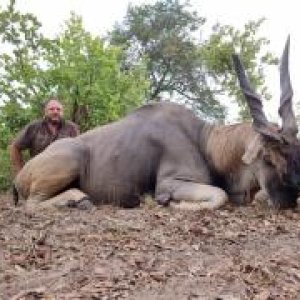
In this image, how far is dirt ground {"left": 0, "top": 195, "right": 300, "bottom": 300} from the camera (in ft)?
9.77

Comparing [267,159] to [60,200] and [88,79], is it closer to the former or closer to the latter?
[60,200]

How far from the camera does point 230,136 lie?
6422 millimetres

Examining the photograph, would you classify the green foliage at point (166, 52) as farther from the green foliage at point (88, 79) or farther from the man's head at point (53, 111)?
the man's head at point (53, 111)

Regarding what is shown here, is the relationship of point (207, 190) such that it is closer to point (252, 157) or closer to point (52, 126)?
point (252, 157)

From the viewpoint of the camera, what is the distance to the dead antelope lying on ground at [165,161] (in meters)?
6.00

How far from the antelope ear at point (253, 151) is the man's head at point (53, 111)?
235 cm

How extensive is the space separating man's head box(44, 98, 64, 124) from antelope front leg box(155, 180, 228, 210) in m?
1.76

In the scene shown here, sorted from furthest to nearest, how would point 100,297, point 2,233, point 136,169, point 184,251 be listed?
1. point 136,169
2. point 2,233
3. point 184,251
4. point 100,297

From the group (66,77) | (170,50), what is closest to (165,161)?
(66,77)

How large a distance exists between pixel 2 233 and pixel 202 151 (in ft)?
8.57

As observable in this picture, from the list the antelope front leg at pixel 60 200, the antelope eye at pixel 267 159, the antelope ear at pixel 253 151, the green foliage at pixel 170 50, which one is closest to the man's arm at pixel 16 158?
the antelope front leg at pixel 60 200

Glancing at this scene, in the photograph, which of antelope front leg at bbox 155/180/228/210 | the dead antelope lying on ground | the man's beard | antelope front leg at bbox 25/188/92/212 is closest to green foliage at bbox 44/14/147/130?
the man's beard

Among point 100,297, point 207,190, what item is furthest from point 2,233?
point 207,190

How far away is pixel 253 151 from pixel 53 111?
2.45 meters
